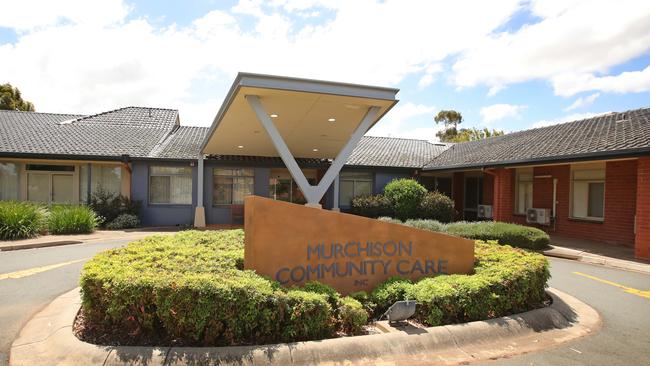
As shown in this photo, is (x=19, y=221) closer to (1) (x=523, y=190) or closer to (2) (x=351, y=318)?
(2) (x=351, y=318)

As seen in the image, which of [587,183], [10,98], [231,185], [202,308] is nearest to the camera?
[202,308]

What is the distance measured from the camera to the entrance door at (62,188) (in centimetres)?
1809

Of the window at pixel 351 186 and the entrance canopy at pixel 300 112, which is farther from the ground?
the entrance canopy at pixel 300 112

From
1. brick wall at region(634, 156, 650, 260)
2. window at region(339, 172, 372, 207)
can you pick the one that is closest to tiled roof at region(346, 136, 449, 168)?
window at region(339, 172, 372, 207)

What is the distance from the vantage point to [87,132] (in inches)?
790

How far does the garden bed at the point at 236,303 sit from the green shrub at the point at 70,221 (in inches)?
385

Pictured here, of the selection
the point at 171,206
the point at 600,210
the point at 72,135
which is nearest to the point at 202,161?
the point at 171,206

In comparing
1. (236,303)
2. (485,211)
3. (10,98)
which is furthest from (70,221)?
(10,98)

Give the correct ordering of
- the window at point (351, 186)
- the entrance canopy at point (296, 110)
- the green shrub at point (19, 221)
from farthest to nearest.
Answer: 1. the window at point (351, 186)
2. the green shrub at point (19, 221)
3. the entrance canopy at point (296, 110)

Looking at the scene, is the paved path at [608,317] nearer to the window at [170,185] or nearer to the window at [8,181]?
the window at [170,185]

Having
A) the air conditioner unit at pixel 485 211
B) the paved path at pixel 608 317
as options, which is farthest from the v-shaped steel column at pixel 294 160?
the air conditioner unit at pixel 485 211

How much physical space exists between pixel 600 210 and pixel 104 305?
51.6 ft

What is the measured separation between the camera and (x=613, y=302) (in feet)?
22.2

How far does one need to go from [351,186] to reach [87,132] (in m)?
13.6
